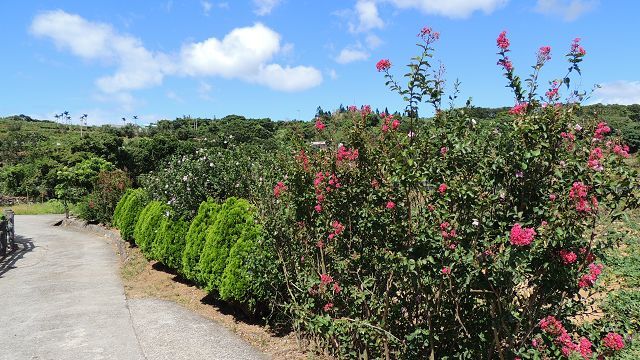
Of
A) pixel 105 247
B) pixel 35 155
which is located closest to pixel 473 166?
pixel 105 247

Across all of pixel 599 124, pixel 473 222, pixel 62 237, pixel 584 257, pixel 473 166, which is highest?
pixel 599 124

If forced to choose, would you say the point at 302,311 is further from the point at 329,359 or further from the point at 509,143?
the point at 509,143

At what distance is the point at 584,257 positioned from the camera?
9.36 ft

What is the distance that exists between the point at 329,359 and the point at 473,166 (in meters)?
2.90

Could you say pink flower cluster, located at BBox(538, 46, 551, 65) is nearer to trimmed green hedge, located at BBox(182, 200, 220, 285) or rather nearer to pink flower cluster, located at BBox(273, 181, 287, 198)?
pink flower cluster, located at BBox(273, 181, 287, 198)

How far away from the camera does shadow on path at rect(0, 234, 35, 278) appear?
11129 mm

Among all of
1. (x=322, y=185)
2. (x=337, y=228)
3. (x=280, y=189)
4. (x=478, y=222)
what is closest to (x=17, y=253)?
(x=280, y=189)

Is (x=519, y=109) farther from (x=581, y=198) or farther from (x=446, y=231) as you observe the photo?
(x=446, y=231)

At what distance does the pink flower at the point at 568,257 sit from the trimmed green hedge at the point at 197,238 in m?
5.62

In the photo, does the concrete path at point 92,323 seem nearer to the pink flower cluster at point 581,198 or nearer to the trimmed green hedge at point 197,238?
the trimmed green hedge at point 197,238

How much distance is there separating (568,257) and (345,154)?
2191 millimetres

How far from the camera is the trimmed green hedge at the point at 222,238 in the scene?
21.8 feet

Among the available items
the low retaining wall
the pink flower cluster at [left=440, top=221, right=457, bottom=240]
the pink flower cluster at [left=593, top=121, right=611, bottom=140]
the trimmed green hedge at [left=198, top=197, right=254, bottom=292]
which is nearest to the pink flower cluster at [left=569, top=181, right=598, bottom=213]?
the pink flower cluster at [left=593, top=121, right=611, bottom=140]

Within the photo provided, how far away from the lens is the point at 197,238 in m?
7.68
